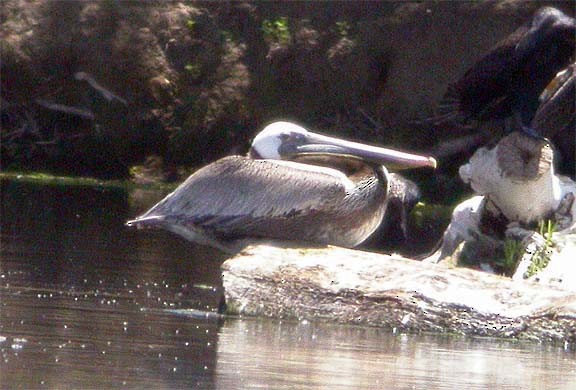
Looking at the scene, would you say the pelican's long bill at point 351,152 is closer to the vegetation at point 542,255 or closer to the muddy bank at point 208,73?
the vegetation at point 542,255

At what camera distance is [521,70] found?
1028cm

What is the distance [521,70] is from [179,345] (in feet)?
13.1

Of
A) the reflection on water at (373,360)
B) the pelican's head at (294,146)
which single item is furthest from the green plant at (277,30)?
the reflection on water at (373,360)

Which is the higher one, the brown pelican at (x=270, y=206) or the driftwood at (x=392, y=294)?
the brown pelican at (x=270, y=206)

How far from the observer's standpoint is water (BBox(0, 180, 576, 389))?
6465 mm

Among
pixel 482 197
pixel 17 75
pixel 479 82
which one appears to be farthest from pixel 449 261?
pixel 17 75

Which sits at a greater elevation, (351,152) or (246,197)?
(351,152)

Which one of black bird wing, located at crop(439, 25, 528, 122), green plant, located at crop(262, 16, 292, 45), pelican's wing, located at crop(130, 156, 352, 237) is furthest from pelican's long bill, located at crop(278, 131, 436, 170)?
green plant, located at crop(262, 16, 292, 45)

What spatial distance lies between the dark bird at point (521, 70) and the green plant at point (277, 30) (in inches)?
413

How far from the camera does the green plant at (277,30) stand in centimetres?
2095

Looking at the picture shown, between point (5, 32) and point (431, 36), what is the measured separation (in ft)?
20.6

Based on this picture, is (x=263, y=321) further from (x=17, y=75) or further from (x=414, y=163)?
(x=17, y=75)

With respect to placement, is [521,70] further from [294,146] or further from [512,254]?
[294,146]

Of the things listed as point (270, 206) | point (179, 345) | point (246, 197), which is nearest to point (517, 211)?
point (270, 206)
